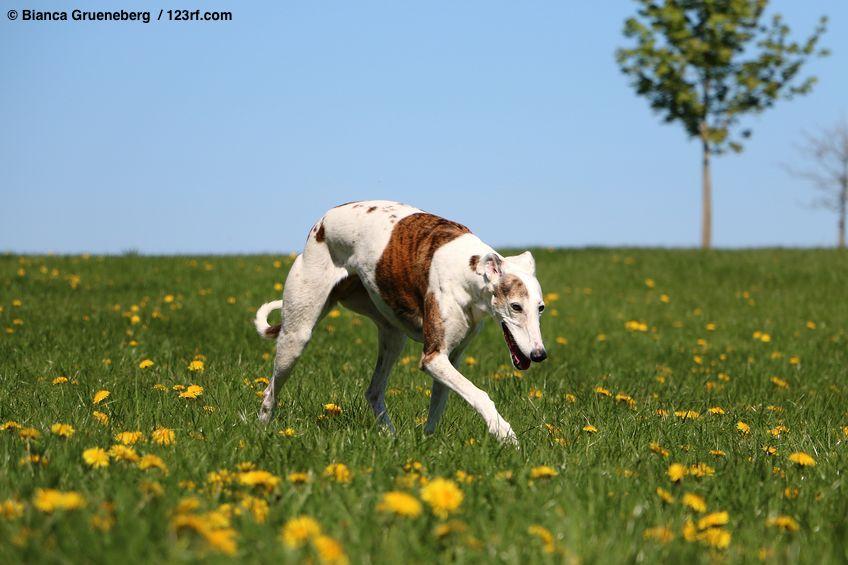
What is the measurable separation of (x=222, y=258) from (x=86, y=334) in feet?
23.7

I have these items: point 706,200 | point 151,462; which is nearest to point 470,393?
point 151,462

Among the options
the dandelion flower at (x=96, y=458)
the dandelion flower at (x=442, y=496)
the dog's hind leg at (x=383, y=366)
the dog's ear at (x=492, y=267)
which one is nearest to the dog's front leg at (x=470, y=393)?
the dog's ear at (x=492, y=267)

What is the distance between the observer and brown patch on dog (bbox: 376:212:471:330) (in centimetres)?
491

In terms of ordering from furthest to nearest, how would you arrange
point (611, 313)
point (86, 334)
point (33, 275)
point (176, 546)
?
point (33, 275) < point (611, 313) < point (86, 334) < point (176, 546)

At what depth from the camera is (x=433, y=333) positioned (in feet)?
15.3

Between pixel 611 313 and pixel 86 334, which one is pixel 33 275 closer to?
pixel 86 334

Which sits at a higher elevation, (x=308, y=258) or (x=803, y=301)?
(x=308, y=258)

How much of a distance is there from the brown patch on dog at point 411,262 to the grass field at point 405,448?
0.73 metres

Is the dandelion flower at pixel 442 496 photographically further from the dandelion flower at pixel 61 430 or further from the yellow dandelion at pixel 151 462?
the dandelion flower at pixel 61 430

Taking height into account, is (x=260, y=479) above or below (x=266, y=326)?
below

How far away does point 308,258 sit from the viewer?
5457 mm

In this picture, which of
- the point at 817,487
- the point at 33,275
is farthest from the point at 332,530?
the point at 33,275

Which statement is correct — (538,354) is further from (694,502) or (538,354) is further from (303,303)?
(303,303)

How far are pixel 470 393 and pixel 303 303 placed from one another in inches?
60.3
